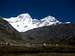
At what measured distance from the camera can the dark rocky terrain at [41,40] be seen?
34.7 inches

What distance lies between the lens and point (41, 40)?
38.3 inches

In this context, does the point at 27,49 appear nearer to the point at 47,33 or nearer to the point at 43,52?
the point at 43,52

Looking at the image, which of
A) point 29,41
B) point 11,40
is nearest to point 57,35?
point 29,41

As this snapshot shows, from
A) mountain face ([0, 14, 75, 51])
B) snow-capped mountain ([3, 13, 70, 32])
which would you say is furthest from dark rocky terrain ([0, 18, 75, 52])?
snow-capped mountain ([3, 13, 70, 32])

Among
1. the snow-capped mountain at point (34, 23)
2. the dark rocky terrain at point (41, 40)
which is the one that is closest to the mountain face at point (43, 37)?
the dark rocky terrain at point (41, 40)

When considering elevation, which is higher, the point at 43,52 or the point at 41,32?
the point at 41,32

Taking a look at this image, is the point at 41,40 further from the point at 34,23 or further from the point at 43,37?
the point at 34,23

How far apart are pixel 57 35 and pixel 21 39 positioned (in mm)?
237

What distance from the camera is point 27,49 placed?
88cm

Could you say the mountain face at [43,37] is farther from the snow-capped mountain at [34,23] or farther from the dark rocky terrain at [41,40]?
the snow-capped mountain at [34,23]

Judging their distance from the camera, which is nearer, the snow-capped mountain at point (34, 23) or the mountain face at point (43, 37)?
the mountain face at point (43, 37)

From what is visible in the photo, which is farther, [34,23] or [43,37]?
[34,23]

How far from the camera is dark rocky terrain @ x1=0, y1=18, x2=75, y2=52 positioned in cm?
88

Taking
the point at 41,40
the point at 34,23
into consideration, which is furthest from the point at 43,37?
the point at 34,23
